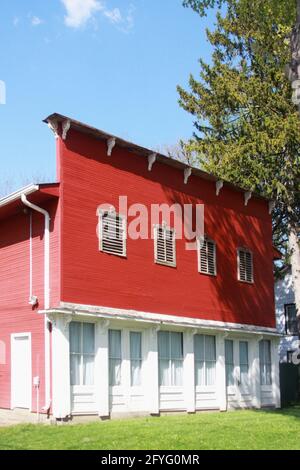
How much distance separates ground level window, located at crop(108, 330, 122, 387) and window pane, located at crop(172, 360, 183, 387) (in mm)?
2420

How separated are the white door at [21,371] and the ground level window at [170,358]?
4.24m

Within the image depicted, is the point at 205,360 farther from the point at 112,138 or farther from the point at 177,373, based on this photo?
the point at 112,138

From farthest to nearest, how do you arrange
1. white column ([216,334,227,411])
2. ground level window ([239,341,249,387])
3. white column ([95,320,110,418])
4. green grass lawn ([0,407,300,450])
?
ground level window ([239,341,249,387]), white column ([216,334,227,411]), white column ([95,320,110,418]), green grass lawn ([0,407,300,450])

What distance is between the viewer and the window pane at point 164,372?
20.8 metres

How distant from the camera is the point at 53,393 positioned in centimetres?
1756

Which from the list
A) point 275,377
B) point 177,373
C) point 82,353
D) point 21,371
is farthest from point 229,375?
point 21,371

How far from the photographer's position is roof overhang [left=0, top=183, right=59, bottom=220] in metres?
18.1

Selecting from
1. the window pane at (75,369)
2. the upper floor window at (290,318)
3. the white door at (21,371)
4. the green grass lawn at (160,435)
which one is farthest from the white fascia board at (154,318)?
the upper floor window at (290,318)

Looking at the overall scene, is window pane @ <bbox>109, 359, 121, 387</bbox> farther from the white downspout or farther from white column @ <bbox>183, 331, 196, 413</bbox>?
white column @ <bbox>183, 331, 196, 413</bbox>

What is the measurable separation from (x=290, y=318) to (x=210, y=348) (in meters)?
18.0

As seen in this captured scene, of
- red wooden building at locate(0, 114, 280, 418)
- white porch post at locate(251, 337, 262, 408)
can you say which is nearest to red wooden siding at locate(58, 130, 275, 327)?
red wooden building at locate(0, 114, 280, 418)

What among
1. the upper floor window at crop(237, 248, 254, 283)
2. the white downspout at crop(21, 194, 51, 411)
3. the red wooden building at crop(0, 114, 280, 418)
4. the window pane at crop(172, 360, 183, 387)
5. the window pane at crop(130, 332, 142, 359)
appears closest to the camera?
the white downspout at crop(21, 194, 51, 411)

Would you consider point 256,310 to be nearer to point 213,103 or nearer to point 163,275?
point 163,275

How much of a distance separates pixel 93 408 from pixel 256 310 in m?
9.65
